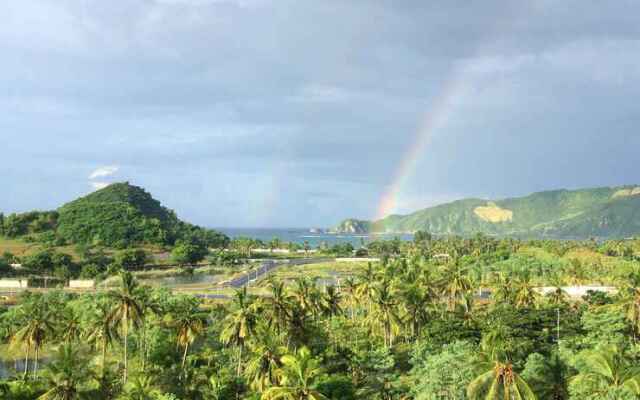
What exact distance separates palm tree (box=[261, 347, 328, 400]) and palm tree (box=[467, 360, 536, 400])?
12.2 meters

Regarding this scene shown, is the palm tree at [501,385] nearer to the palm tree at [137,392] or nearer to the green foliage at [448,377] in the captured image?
the green foliage at [448,377]

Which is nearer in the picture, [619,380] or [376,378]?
[619,380]

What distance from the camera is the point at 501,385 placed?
3872 cm

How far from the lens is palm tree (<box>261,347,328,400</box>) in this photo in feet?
140

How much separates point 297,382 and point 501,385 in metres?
15.9

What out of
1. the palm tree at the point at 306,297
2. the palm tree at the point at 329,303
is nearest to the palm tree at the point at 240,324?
the palm tree at the point at 306,297

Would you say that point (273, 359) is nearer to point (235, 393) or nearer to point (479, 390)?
point (235, 393)

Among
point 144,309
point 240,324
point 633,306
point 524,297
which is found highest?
point 144,309

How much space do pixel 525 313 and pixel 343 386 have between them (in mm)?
41139

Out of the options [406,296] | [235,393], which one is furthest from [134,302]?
[406,296]

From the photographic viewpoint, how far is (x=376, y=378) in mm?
59281

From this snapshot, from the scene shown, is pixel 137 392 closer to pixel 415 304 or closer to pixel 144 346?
pixel 144 346

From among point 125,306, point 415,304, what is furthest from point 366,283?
point 125,306

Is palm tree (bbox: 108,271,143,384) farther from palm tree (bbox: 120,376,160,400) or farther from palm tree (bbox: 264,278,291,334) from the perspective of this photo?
palm tree (bbox: 264,278,291,334)
